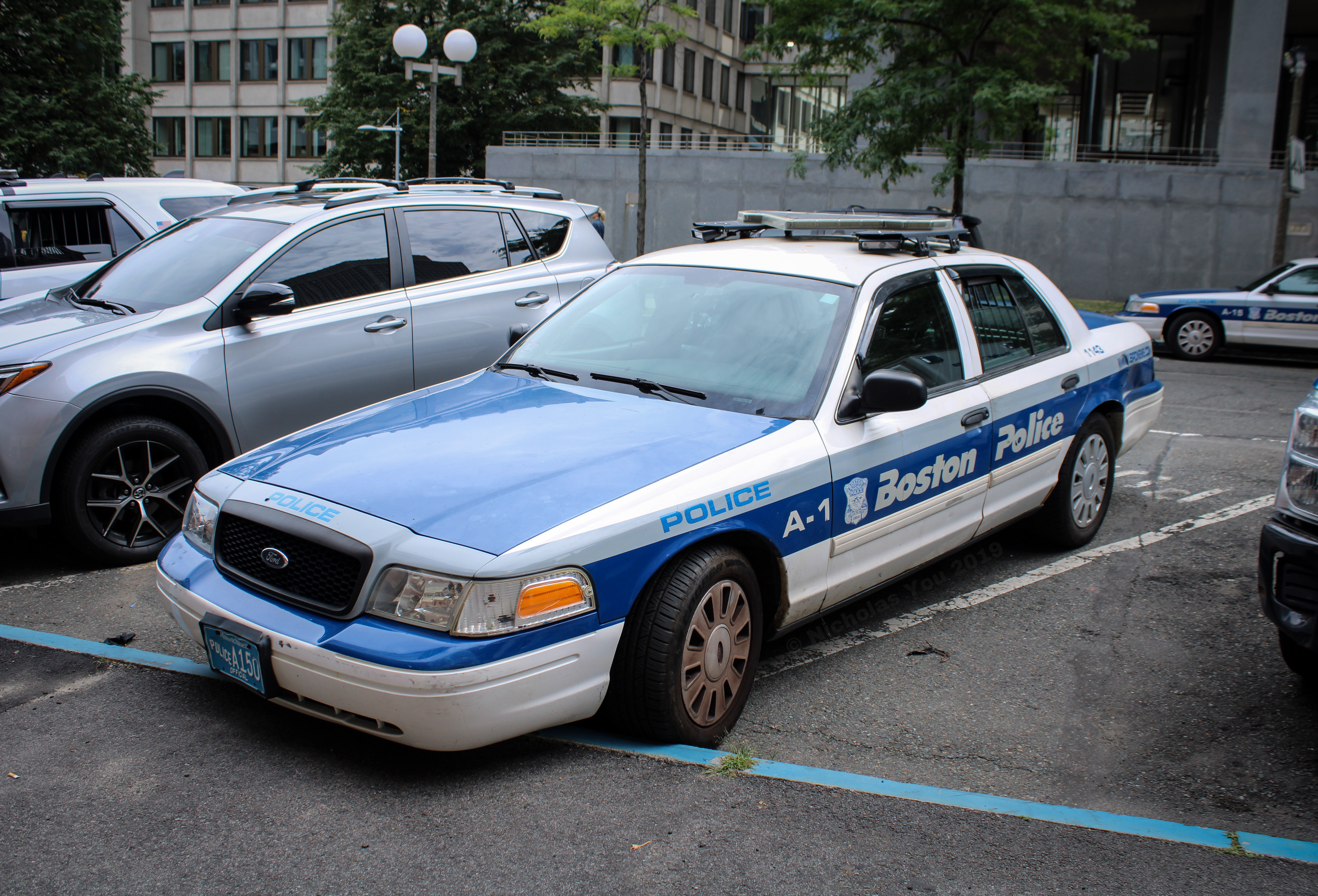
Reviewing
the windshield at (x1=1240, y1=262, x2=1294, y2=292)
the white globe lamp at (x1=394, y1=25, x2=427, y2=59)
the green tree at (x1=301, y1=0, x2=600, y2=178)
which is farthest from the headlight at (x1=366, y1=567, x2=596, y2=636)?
the green tree at (x1=301, y1=0, x2=600, y2=178)

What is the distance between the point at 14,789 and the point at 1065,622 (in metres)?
4.02

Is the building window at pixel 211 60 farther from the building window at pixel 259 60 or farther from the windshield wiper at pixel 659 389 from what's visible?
the windshield wiper at pixel 659 389

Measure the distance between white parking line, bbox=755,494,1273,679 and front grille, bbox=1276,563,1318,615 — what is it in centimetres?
154

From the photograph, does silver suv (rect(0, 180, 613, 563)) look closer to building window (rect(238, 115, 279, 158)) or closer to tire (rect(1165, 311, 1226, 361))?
tire (rect(1165, 311, 1226, 361))

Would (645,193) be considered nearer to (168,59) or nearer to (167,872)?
(167,872)

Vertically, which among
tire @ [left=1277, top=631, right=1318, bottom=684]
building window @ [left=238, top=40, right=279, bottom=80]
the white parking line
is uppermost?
building window @ [left=238, top=40, right=279, bottom=80]

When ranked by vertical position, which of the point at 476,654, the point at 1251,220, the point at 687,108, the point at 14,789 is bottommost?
the point at 14,789

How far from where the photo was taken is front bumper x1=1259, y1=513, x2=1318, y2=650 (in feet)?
10.9

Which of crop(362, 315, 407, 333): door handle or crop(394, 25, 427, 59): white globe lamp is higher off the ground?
crop(394, 25, 427, 59): white globe lamp

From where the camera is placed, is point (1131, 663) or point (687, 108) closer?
point (1131, 663)

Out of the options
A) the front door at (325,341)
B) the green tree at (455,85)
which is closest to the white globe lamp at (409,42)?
the front door at (325,341)

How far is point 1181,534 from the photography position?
6.13 meters

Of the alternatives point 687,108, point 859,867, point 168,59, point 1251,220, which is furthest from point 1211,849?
point 168,59

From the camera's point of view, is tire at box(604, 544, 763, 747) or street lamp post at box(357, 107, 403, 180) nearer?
tire at box(604, 544, 763, 747)
